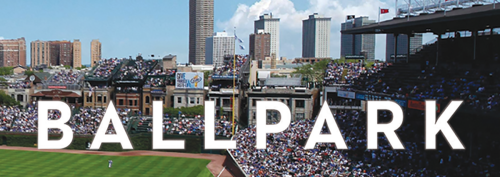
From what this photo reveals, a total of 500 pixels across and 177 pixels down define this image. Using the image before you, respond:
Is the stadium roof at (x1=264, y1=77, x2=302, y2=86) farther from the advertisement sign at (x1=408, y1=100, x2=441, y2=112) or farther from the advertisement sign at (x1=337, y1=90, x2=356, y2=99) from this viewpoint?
the advertisement sign at (x1=408, y1=100, x2=441, y2=112)

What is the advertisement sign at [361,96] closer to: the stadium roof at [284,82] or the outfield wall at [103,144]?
the outfield wall at [103,144]

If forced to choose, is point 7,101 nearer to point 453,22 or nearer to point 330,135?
point 330,135

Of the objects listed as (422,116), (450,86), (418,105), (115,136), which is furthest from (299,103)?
(115,136)

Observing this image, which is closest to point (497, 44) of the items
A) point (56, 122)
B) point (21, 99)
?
point (56, 122)

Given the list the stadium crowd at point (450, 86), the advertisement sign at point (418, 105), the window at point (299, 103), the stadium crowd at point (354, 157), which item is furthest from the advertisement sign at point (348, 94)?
the window at point (299, 103)

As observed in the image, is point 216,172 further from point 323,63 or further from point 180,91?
point 323,63

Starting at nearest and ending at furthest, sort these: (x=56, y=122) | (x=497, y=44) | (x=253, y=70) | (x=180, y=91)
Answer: (x=56, y=122), (x=497, y=44), (x=180, y=91), (x=253, y=70)

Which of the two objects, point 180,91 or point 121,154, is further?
point 180,91

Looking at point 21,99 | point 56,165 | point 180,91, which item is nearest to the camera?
point 56,165
